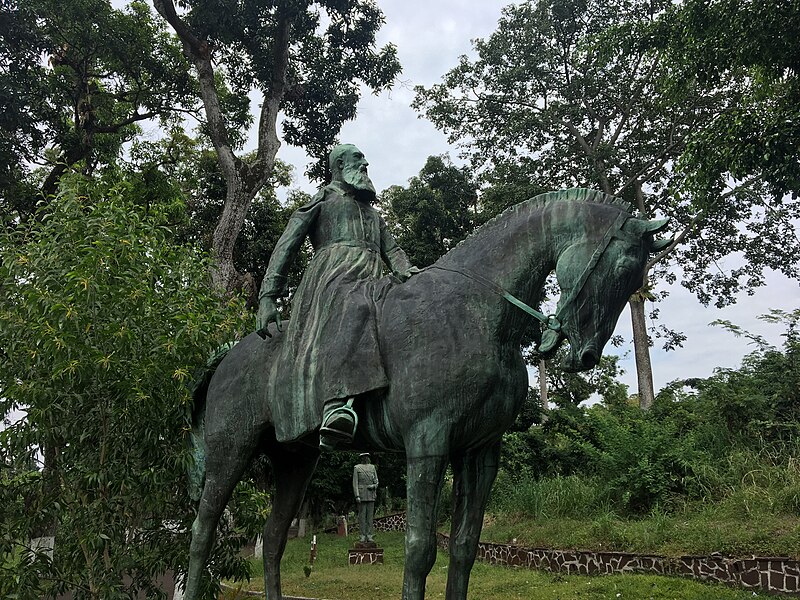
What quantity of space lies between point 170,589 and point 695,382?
1102 cm

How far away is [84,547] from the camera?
502cm

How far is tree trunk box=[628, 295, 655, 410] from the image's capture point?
59.1 feet

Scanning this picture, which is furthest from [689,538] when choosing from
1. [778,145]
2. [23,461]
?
[23,461]

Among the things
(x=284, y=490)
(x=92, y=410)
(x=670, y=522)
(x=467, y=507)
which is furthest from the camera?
(x=670, y=522)

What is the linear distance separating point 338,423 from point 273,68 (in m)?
12.8

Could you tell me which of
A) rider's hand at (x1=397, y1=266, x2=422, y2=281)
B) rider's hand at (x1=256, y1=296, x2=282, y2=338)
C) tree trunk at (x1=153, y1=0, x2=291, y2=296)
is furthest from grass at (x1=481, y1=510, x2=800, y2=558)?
tree trunk at (x1=153, y1=0, x2=291, y2=296)

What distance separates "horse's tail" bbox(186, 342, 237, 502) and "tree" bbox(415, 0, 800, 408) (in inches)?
558

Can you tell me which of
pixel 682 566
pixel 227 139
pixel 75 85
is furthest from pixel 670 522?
pixel 75 85

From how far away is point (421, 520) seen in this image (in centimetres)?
318

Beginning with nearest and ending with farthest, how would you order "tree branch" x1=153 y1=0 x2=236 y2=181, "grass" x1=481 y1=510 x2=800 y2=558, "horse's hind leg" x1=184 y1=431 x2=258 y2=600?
"horse's hind leg" x1=184 y1=431 x2=258 y2=600, "grass" x1=481 y1=510 x2=800 y2=558, "tree branch" x1=153 y1=0 x2=236 y2=181

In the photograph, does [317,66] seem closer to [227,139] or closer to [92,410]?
[227,139]

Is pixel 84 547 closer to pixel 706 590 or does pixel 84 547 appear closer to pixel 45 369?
pixel 45 369

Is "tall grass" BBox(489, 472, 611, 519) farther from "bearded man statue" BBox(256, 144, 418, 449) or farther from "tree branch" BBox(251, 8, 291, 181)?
"bearded man statue" BBox(256, 144, 418, 449)

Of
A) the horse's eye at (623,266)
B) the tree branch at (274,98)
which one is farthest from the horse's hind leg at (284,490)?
the tree branch at (274,98)
